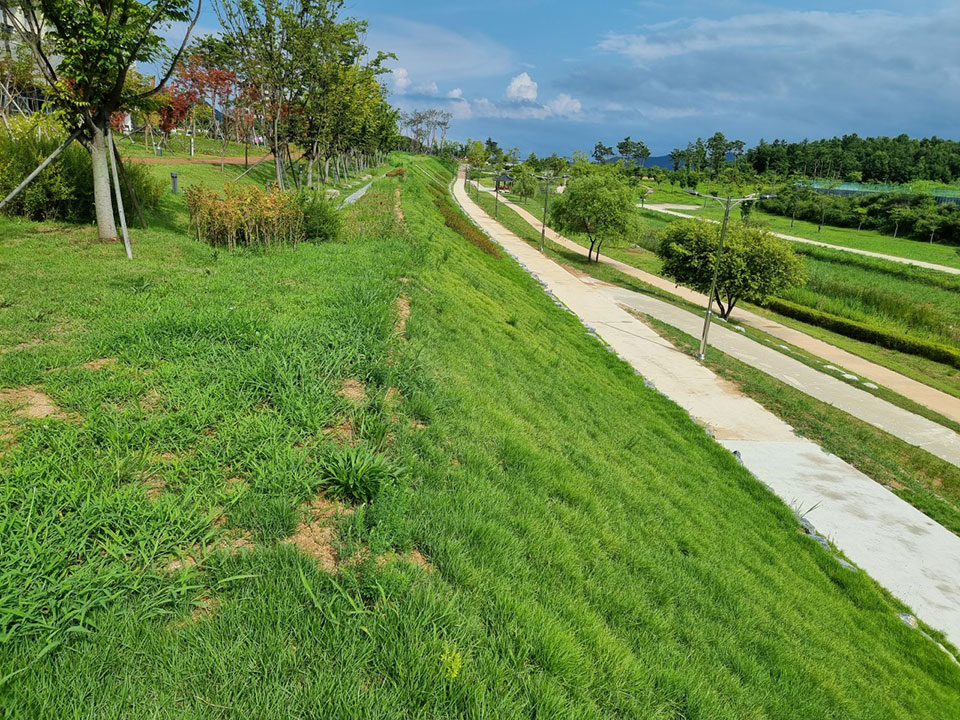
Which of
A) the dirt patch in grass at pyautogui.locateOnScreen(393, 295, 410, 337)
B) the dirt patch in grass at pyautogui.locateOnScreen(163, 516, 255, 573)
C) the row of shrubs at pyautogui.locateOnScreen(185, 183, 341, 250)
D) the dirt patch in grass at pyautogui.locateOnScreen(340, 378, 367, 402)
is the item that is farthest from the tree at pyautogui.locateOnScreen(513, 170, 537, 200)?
the dirt patch in grass at pyautogui.locateOnScreen(163, 516, 255, 573)

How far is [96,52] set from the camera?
9984 millimetres

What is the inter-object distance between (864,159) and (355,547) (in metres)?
141

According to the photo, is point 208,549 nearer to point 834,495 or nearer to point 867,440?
point 834,495

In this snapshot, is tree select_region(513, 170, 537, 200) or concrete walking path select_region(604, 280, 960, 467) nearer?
concrete walking path select_region(604, 280, 960, 467)

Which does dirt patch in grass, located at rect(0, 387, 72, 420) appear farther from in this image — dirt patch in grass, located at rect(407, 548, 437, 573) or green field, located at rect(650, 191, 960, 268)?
green field, located at rect(650, 191, 960, 268)

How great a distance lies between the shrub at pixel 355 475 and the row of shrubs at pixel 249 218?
10.0 m

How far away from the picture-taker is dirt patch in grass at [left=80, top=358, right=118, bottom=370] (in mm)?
5039

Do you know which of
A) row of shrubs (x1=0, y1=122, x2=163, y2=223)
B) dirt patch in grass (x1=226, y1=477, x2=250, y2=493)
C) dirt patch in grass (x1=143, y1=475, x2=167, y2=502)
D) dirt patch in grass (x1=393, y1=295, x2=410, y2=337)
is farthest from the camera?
row of shrubs (x1=0, y1=122, x2=163, y2=223)

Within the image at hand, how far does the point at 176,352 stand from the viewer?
5.47m

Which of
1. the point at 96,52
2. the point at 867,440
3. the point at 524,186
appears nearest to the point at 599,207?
the point at 867,440

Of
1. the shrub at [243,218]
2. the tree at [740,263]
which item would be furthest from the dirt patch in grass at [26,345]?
the tree at [740,263]

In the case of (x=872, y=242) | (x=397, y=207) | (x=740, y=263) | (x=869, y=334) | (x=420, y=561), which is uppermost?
(x=872, y=242)

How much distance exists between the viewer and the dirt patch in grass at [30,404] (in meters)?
4.12

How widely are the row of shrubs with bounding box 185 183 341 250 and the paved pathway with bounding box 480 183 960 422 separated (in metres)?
17.1
